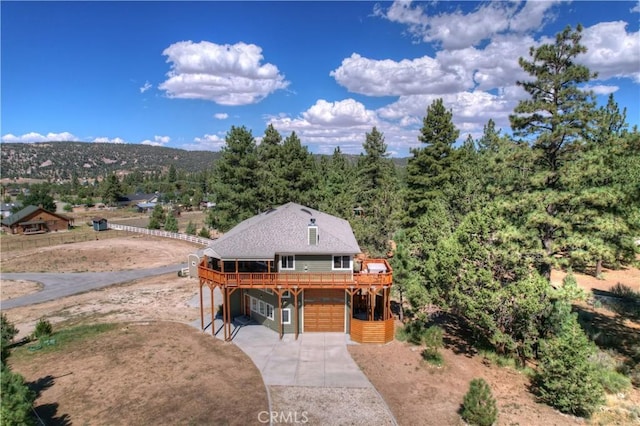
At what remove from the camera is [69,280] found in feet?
128

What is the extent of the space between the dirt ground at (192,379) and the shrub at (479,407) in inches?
29.8

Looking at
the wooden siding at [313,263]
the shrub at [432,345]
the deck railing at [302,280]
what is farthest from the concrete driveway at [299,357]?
the wooden siding at [313,263]

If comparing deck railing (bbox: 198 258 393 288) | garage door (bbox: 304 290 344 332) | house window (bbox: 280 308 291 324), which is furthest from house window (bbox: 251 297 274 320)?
deck railing (bbox: 198 258 393 288)

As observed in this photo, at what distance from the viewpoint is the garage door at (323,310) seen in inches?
947

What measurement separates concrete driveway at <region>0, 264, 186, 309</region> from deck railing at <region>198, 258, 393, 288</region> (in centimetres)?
2083

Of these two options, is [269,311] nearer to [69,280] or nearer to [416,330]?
[416,330]

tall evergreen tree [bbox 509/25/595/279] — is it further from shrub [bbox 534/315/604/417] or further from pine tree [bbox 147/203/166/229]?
pine tree [bbox 147/203/166/229]

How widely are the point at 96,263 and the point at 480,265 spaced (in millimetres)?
45123

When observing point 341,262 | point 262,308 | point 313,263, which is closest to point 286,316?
point 262,308

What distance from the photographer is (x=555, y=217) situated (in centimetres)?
2094

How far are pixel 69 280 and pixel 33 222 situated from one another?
147 ft

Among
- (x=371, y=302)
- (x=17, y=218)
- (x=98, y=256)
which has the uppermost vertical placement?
(x=17, y=218)

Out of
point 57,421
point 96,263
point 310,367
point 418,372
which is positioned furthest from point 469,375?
point 96,263

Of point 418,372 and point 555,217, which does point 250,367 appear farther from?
point 555,217
